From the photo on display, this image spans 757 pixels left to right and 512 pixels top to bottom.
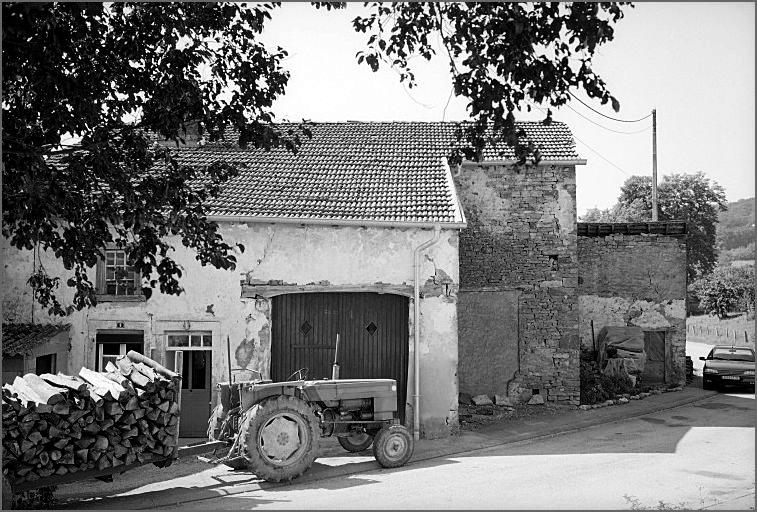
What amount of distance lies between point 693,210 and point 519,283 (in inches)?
1227

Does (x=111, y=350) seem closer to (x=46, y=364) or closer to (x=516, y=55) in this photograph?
(x=46, y=364)

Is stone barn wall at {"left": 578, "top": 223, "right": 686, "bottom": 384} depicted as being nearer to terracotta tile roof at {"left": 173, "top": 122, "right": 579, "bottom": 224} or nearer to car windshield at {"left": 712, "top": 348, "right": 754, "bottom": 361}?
car windshield at {"left": 712, "top": 348, "right": 754, "bottom": 361}

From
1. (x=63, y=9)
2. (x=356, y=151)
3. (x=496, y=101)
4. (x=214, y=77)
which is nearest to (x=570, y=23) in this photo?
(x=496, y=101)

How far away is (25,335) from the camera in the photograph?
12.8 m

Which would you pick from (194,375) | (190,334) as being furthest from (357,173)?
(194,375)

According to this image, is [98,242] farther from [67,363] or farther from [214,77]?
[67,363]

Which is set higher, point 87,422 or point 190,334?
point 190,334

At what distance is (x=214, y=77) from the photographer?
9195 millimetres

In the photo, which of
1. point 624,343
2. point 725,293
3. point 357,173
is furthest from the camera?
point 725,293

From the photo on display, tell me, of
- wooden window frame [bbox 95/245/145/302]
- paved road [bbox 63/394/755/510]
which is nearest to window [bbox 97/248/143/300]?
wooden window frame [bbox 95/245/145/302]

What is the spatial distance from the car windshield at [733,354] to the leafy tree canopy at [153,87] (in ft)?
48.2

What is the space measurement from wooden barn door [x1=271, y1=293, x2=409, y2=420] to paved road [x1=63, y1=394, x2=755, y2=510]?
254 centimetres

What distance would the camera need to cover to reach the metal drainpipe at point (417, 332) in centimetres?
1336

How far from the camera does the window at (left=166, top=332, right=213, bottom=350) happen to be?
45.0 feet
